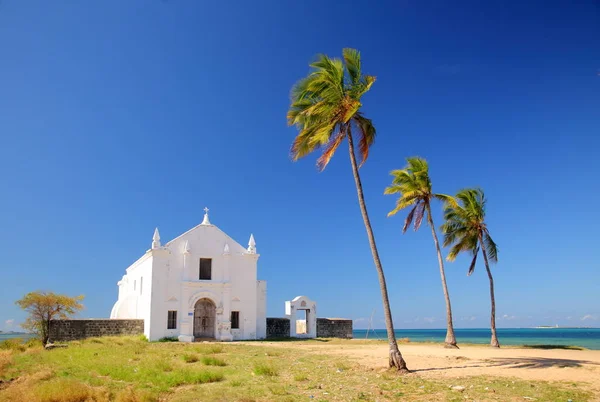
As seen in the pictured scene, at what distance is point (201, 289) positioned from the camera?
3278 centimetres

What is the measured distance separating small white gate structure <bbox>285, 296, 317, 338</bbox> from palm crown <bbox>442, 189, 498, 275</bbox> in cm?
1287

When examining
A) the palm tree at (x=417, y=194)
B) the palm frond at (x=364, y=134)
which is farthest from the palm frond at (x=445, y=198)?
the palm frond at (x=364, y=134)

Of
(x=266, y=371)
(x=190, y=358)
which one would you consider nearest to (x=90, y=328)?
(x=190, y=358)

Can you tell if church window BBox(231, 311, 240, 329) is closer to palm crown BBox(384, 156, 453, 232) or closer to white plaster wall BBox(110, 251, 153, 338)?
white plaster wall BBox(110, 251, 153, 338)

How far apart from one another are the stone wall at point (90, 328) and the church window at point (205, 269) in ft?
16.8

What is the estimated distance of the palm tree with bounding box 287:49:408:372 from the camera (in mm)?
15992

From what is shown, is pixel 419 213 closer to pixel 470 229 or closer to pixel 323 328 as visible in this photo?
pixel 470 229

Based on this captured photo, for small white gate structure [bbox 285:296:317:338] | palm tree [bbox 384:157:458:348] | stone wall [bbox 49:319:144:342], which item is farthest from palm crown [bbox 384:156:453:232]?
stone wall [bbox 49:319:144:342]

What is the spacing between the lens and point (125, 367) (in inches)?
615

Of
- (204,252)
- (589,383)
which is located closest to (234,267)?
(204,252)

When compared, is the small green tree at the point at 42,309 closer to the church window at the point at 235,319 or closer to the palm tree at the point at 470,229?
the church window at the point at 235,319

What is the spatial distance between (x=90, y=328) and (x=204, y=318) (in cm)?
742

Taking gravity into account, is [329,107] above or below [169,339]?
above

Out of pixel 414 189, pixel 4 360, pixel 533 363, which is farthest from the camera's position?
pixel 414 189
